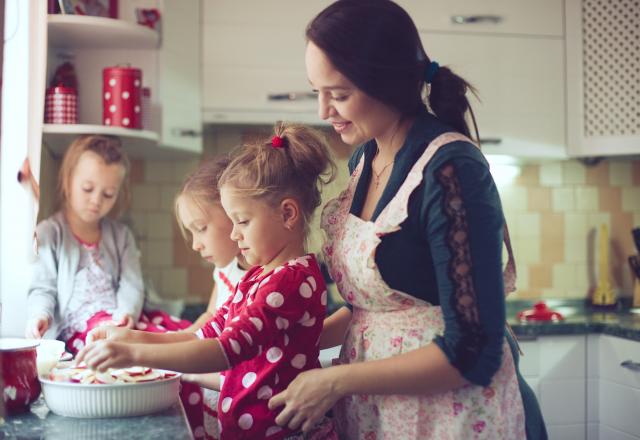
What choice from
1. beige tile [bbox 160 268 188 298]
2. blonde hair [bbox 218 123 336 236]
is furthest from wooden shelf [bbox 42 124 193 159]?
blonde hair [bbox 218 123 336 236]

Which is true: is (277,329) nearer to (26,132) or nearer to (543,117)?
(26,132)

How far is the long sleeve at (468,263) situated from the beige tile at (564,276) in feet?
7.59

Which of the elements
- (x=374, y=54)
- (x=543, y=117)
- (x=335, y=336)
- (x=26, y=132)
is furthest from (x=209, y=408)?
(x=543, y=117)

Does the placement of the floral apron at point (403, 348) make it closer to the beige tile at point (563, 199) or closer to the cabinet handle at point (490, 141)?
the cabinet handle at point (490, 141)

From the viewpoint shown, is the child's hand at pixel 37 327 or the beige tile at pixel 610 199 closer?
the child's hand at pixel 37 327

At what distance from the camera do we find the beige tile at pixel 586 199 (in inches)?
135

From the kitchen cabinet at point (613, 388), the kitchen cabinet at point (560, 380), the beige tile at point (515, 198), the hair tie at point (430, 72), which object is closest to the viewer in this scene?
the hair tie at point (430, 72)

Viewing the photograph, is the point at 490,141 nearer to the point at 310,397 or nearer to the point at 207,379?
the point at 207,379

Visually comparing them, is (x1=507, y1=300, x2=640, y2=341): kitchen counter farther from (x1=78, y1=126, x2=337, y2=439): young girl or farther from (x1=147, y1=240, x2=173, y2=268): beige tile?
(x1=78, y1=126, x2=337, y2=439): young girl

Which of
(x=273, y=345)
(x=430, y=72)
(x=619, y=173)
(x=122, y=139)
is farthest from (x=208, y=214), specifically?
(x=619, y=173)

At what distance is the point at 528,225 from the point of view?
3396 mm

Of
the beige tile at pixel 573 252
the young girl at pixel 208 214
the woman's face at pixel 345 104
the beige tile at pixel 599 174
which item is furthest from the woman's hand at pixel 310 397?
the beige tile at pixel 599 174

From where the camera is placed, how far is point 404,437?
131cm

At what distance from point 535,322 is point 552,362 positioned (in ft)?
0.48
